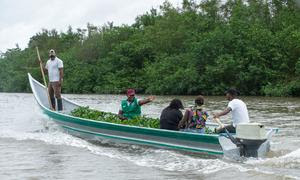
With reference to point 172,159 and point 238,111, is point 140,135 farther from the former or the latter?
point 238,111

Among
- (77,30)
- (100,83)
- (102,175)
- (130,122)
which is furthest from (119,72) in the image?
(102,175)

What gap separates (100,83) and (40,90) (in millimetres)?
36932

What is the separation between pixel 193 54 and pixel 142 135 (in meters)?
32.8

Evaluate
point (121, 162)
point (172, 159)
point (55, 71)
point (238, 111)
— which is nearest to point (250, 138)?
point (238, 111)

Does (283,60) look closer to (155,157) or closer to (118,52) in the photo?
(118,52)

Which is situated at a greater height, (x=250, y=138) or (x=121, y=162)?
(x=250, y=138)

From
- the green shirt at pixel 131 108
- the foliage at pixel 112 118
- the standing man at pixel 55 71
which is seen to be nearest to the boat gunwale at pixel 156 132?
the foliage at pixel 112 118

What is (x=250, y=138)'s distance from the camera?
965cm

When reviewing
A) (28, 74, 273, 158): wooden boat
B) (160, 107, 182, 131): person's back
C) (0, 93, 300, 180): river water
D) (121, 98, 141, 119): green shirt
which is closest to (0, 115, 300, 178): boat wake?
(0, 93, 300, 180): river water

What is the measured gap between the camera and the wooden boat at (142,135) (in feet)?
34.0

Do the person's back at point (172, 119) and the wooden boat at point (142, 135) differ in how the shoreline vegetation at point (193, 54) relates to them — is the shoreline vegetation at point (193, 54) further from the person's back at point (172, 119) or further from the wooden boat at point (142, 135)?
the person's back at point (172, 119)

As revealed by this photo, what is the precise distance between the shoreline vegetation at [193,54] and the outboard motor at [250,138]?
25.7 meters

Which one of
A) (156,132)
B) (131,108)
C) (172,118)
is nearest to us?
(172,118)

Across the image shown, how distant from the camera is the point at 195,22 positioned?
52.2 metres
